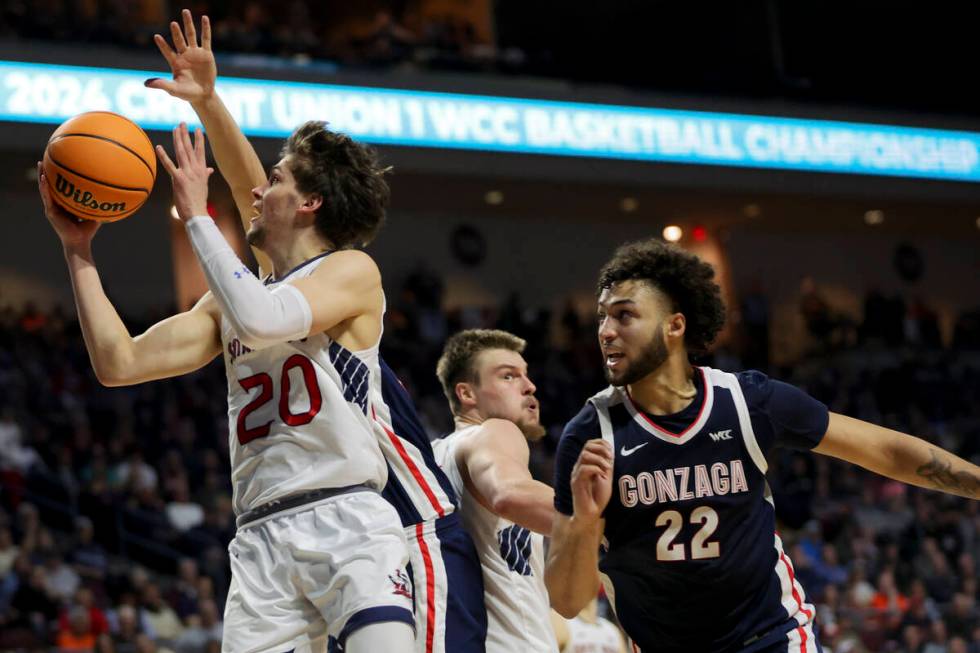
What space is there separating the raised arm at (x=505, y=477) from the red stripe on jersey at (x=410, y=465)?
184 mm

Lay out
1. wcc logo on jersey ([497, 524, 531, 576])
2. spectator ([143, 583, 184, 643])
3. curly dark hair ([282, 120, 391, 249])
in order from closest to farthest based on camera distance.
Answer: curly dark hair ([282, 120, 391, 249]), wcc logo on jersey ([497, 524, 531, 576]), spectator ([143, 583, 184, 643])

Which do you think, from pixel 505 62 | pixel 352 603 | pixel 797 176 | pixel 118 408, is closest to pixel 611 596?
pixel 352 603

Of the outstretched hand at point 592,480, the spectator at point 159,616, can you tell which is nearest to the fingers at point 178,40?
the outstretched hand at point 592,480

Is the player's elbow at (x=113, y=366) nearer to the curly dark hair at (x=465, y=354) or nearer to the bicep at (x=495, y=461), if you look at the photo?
the bicep at (x=495, y=461)

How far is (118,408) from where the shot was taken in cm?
1298

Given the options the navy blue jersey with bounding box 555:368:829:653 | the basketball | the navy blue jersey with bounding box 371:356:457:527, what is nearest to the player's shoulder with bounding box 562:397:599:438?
the navy blue jersey with bounding box 555:368:829:653

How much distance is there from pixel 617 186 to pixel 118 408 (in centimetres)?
862

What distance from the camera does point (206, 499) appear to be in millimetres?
11766

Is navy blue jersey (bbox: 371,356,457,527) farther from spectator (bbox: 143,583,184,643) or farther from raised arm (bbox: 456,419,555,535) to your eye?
spectator (bbox: 143,583,184,643)

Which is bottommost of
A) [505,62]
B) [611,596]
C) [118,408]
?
[611,596]

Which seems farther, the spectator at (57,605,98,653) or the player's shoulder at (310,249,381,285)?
the spectator at (57,605,98,653)

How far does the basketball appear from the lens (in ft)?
11.8

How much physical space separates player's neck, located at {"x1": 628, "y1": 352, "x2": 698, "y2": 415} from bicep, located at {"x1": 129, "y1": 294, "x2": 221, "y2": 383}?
1254mm

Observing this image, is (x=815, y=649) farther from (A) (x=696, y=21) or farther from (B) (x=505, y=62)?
(A) (x=696, y=21)
